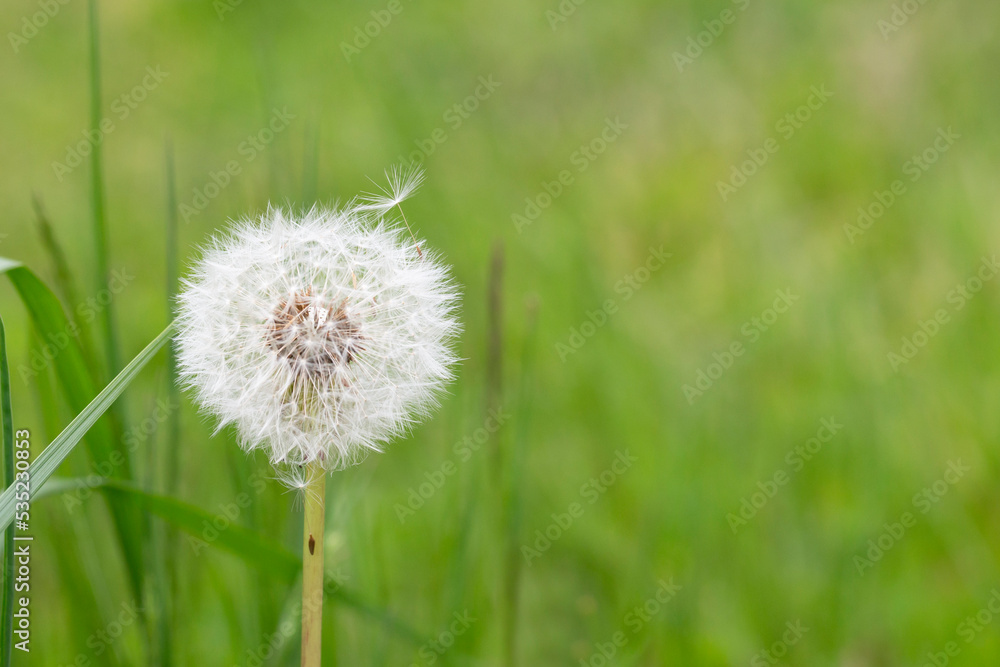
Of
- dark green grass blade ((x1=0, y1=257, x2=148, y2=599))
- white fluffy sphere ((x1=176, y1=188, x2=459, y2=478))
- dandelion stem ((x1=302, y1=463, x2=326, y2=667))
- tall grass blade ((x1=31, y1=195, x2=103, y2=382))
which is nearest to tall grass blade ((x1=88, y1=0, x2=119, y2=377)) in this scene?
tall grass blade ((x1=31, y1=195, x2=103, y2=382))

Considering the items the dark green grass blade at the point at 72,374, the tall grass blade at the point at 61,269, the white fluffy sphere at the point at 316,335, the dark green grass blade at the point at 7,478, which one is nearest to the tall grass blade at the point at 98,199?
the tall grass blade at the point at 61,269

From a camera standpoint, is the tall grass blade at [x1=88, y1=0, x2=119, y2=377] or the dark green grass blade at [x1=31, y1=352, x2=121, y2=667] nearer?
the tall grass blade at [x1=88, y1=0, x2=119, y2=377]

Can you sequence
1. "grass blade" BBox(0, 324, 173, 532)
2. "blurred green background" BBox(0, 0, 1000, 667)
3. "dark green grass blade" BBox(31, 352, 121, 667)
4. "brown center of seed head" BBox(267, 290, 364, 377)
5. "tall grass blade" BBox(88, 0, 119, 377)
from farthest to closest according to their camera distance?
"blurred green background" BBox(0, 0, 1000, 667), "dark green grass blade" BBox(31, 352, 121, 667), "tall grass blade" BBox(88, 0, 119, 377), "brown center of seed head" BBox(267, 290, 364, 377), "grass blade" BBox(0, 324, 173, 532)

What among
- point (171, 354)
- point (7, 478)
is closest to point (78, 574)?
point (171, 354)

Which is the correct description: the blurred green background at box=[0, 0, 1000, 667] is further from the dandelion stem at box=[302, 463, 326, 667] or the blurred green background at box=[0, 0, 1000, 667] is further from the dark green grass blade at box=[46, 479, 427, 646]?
the dandelion stem at box=[302, 463, 326, 667]

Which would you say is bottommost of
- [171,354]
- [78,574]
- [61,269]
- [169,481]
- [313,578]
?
[313,578]

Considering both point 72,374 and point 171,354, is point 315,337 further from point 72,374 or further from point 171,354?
point 171,354

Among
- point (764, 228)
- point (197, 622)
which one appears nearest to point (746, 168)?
point (764, 228)
